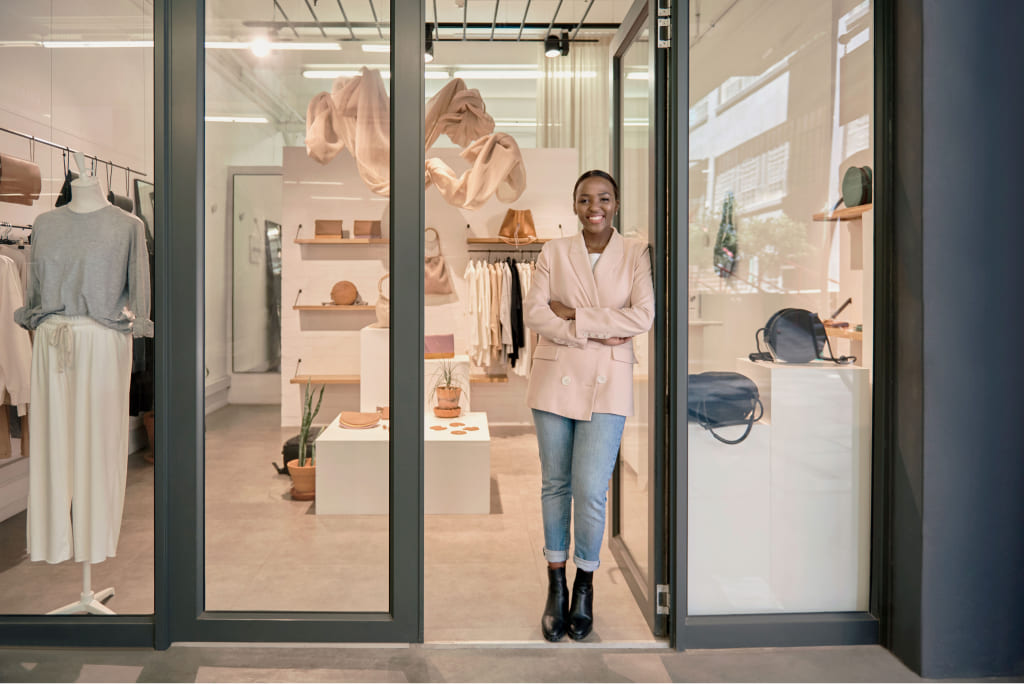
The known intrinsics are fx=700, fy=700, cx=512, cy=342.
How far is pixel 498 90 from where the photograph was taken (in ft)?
12.5

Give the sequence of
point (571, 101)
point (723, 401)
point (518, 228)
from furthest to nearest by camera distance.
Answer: point (518, 228)
point (571, 101)
point (723, 401)

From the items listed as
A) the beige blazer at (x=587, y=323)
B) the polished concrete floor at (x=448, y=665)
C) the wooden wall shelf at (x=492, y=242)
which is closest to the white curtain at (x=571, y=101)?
the wooden wall shelf at (x=492, y=242)

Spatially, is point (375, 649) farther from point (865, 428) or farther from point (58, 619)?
point (865, 428)

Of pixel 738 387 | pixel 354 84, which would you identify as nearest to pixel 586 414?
pixel 738 387

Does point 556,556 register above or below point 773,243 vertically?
below

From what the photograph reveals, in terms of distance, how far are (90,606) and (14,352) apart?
0.92m

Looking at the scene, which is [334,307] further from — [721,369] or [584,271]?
[721,369]

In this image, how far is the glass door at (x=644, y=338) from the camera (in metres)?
2.52

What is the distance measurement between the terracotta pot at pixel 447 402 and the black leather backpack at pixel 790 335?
4.60 feet

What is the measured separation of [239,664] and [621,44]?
9.44ft

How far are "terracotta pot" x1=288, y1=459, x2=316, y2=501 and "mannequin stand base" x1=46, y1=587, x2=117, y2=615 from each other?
0.73m

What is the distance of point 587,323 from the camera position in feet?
7.95

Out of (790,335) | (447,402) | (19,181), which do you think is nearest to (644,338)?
(790,335)

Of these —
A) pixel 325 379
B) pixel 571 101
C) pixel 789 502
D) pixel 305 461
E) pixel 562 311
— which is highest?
pixel 571 101
